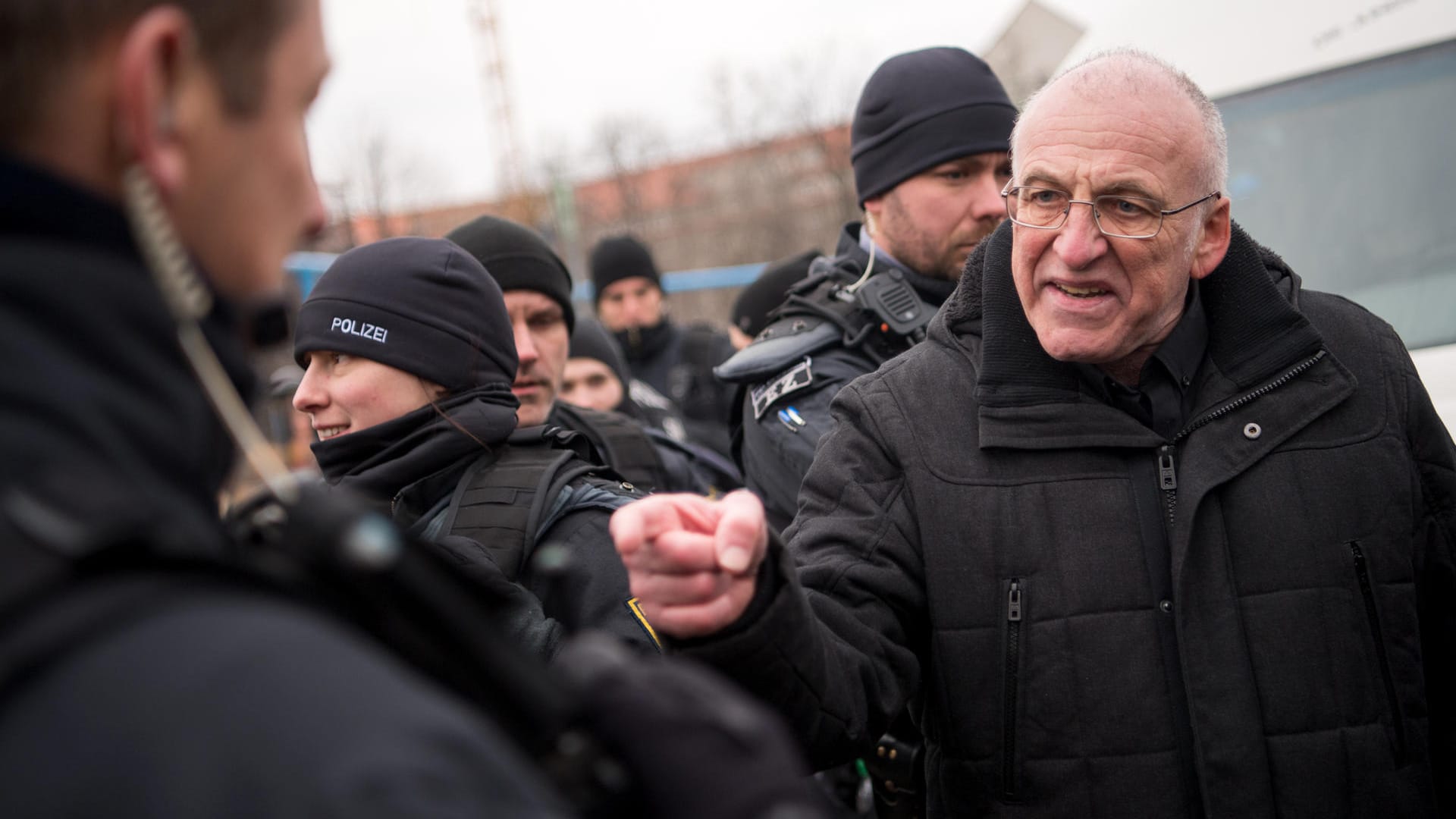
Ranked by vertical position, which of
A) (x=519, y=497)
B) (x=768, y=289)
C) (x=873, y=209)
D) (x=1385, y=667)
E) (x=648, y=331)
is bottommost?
(x=1385, y=667)

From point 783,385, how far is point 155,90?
8.08 feet

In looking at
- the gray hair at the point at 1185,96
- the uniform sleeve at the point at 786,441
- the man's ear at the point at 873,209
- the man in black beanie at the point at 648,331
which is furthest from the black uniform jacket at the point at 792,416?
the man in black beanie at the point at 648,331

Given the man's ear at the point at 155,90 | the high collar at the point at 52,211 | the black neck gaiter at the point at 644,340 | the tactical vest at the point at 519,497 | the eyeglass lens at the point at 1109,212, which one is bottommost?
the black neck gaiter at the point at 644,340

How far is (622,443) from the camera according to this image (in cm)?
391

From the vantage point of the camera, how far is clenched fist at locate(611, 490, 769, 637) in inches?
66.3

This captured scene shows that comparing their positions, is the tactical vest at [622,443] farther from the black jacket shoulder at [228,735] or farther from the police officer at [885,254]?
the black jacket shoulder at [228,735]

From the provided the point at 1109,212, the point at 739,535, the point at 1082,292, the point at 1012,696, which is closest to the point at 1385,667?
the point at 1012,696

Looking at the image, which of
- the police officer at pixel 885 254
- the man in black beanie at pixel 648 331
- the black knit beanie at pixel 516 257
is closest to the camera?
the police officer at pixel 885 254

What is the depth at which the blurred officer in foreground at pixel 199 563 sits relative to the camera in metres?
0.79

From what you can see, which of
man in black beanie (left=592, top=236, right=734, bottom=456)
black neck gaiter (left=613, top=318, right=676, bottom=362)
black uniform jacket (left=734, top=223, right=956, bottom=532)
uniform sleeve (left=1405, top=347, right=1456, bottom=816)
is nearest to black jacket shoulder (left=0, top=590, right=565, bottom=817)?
uniform sleeve (left=1405, top=347, right=1456, bottom=816)

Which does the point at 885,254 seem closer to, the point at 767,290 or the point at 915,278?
the point at 915,278

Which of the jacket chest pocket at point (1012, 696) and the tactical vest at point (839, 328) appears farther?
the tactical vest at point (839, 328)

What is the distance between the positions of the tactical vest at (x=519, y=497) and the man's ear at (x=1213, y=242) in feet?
4.55

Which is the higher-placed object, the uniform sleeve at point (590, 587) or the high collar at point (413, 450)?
the high collar at point (413, 450)
